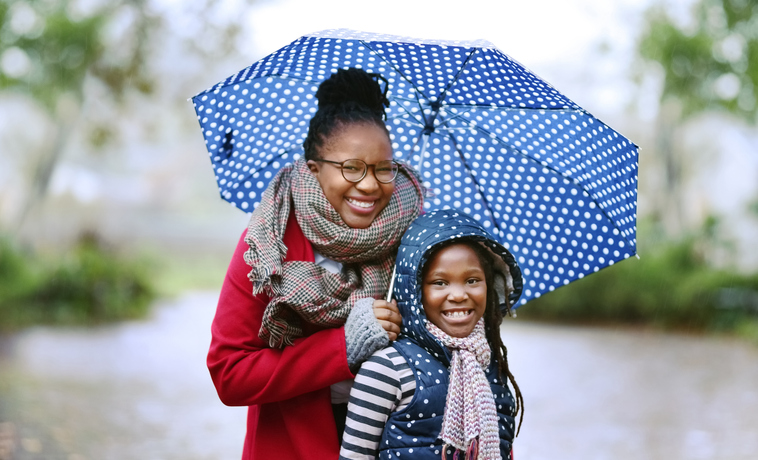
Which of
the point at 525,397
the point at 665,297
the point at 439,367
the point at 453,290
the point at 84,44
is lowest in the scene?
the point at 439,367

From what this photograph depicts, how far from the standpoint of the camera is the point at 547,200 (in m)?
2.70

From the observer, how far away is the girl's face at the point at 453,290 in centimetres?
212

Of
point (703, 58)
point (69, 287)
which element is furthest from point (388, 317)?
point (703, 58)

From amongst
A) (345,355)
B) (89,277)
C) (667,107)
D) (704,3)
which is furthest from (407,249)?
(667,107)

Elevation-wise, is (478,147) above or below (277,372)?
above

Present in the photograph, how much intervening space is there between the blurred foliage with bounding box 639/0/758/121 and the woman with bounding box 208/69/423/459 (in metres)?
12.2

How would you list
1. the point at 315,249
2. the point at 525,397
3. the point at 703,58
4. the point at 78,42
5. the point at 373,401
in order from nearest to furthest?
the point at 373,401 < the point at 315,249 < the point at 525,397 < the point at 78,42 < the point at 703,58

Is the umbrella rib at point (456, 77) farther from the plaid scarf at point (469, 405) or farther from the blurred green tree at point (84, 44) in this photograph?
the blurred green tree at point (84, 44)

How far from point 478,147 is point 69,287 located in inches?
458

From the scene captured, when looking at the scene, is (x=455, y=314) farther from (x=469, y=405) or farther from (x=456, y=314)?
(x=469, y=405)

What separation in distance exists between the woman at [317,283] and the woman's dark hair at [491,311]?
0.64 feet

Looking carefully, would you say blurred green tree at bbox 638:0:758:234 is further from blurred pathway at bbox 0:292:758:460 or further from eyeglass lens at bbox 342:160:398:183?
eyeglass lens at bbox 342:160:398:183

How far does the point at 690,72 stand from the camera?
1502 centimetres

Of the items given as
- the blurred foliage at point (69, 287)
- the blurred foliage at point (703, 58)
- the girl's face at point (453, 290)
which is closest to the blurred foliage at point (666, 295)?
the blurred foliage at point (703, 58)
